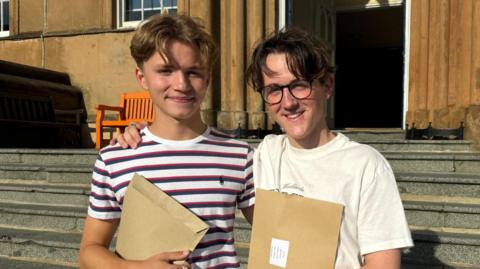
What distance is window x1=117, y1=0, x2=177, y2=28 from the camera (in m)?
8.02

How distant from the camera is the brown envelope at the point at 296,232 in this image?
3.89 feet

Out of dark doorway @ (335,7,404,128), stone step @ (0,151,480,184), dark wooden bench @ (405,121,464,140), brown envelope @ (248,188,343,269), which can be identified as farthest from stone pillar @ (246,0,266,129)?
dark doorway @ (335,7,404,128)

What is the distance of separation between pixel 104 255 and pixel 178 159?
0.34 metres

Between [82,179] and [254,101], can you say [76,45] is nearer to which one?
[254,101]

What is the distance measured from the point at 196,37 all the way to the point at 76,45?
7.30m

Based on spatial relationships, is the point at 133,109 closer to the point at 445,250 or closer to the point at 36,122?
the point at 36,122

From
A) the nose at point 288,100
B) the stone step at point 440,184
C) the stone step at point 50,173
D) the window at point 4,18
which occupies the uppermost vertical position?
the window at point 4,18

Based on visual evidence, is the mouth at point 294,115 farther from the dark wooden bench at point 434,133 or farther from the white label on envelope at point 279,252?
the dark wooden bench at point 434,133

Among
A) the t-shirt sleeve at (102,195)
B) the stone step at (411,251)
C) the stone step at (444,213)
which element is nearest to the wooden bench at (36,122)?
the stone step at (411,251)

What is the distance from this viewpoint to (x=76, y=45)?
8.02 m

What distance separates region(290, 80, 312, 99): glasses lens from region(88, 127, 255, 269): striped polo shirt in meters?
0.33

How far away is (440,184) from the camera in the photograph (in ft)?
11.3

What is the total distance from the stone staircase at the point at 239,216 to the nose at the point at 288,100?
198 centimetres

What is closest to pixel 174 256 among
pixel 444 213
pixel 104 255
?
pixel 104 255
